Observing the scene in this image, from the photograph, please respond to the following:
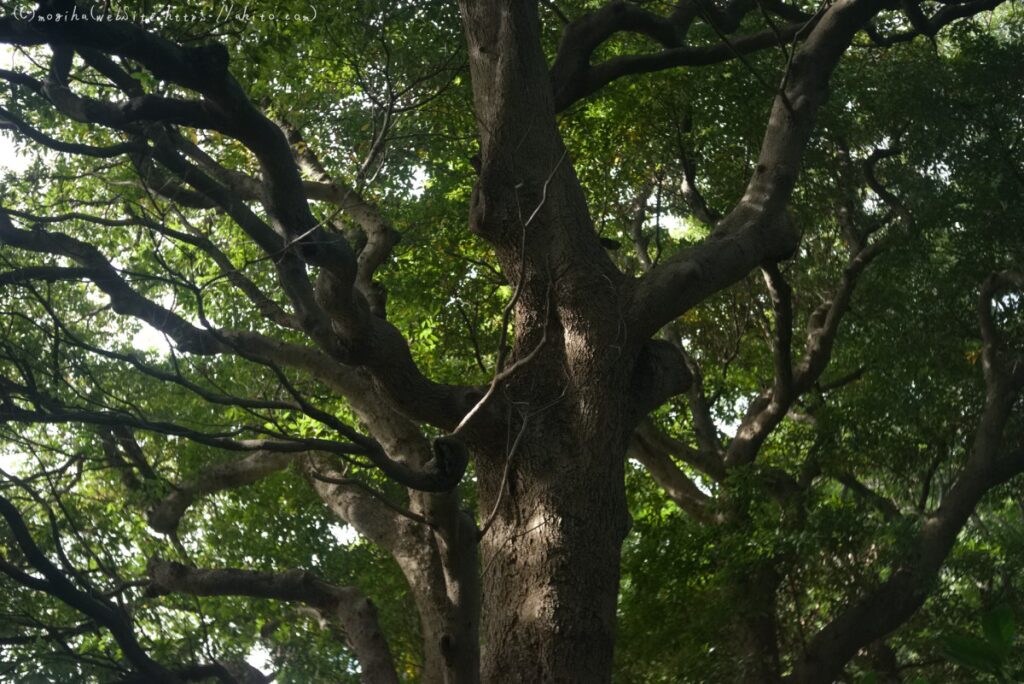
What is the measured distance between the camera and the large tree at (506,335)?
19.3 feet

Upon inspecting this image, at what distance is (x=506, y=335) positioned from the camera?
624 centimetres

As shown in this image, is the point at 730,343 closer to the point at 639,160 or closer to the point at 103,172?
the point at 639,160

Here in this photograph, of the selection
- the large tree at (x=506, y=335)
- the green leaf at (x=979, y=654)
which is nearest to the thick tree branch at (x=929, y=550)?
the large tree at (x=506, y=335)

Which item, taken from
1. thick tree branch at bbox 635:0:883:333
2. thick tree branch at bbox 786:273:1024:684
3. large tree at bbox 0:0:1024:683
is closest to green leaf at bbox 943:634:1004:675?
large tree at bbox 0:0:1024:683

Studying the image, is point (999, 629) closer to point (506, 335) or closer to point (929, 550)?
point (506, 335)

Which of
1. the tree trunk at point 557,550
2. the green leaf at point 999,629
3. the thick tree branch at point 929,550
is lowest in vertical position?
the green leaf at point 999,629

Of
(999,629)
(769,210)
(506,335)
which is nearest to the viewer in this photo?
(999,629)

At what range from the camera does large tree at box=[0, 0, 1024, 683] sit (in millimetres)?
5891

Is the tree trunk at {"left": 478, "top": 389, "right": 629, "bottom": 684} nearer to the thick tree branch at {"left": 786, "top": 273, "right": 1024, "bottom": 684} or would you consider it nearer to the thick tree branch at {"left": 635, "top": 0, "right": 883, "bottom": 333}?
the thick tree branch at {"left": 635, "top": 0, "right": 883, "bottom": 333}

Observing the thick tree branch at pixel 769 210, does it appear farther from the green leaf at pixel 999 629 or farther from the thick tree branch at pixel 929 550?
the thick tree branch at pixel 929 550

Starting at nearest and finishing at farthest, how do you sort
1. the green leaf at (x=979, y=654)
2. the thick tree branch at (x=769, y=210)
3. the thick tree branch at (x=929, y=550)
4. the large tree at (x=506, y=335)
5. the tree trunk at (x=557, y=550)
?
the green leaf at (x=979, y=654) < the tree trunk at (x=557, y=550) < the large tree at (x=506, y=335) < the thick tree branch at (x=769, y=210) < the thick tree branch at (x=929, y=550)

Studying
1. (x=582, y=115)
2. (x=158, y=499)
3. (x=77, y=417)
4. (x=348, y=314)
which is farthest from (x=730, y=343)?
(x=77, y=417)

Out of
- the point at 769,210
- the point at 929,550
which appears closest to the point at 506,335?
the point at 769,210

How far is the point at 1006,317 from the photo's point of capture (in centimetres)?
1001
